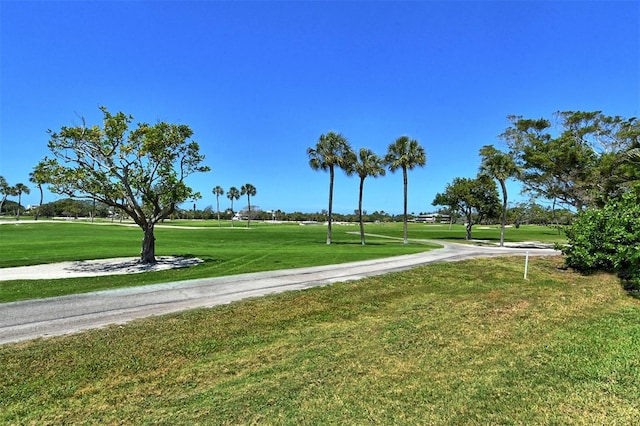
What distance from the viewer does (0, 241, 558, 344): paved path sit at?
7840 millimetres

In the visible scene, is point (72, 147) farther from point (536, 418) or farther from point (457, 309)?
point (536, 418)

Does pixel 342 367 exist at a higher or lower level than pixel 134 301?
higher

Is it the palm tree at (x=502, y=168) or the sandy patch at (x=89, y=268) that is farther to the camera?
the palm tree at (x=502, y=168)

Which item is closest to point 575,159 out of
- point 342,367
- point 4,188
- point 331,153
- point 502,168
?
point 502,168

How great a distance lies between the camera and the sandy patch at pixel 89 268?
47.1ft

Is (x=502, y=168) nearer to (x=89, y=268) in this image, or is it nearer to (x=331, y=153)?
(x=331, y=153)

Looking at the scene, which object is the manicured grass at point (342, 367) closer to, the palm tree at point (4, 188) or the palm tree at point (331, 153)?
the palm tree at point (331, 153)

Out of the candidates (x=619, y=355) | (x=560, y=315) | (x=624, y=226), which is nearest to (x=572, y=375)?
(x=619, y=355)

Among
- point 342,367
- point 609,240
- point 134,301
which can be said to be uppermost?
point 609,240

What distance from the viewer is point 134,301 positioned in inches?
399

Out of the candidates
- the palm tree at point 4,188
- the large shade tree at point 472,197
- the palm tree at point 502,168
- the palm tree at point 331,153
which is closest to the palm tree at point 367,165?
the palm tree at point 331,153

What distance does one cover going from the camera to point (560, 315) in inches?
329

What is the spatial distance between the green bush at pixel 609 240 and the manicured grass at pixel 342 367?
5092 millimetres

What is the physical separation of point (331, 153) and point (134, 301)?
28.0 m
